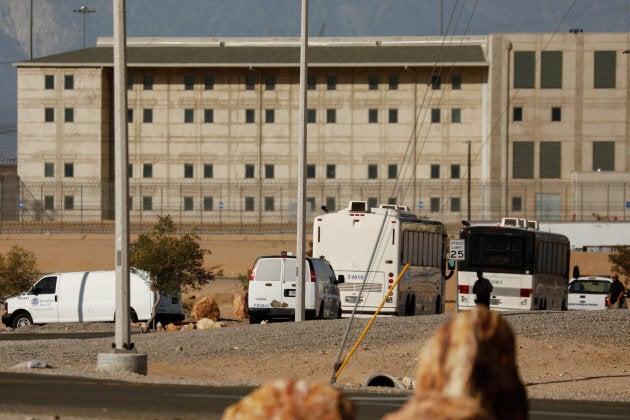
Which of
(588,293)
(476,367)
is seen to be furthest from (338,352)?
(588,293)

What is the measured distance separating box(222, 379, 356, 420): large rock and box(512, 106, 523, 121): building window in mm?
83596

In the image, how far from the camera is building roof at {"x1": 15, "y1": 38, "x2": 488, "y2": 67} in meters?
92.1

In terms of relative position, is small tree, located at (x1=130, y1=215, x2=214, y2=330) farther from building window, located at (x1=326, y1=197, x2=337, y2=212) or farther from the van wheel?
building window, located at (x1=326, y1=197, x2=337, y2=212)

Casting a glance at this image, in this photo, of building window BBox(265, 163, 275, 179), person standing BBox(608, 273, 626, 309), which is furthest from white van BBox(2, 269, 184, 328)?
building window BBox(265, 163, 275, 179)

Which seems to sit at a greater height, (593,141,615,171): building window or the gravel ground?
(593,141,615,171): building window

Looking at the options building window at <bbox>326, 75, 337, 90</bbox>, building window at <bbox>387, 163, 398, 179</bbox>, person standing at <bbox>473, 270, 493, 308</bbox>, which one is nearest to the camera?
person standing at <bbox>473, 270, 493, 308</bbox>

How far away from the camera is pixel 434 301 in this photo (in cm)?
3847

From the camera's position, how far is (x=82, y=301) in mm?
37125

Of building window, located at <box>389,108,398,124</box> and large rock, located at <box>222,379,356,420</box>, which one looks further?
building window, located at <box>389,108,398,124</box>

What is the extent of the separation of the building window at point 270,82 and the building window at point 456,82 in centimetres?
1232

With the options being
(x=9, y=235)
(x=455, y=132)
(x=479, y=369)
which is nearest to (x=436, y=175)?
(x=455, y=132)

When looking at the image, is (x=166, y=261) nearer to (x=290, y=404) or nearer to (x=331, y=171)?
(x=290, y=404)

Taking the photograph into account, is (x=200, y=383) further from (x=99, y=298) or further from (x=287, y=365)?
(x=99, y=298)

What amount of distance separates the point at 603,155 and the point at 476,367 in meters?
84.3
